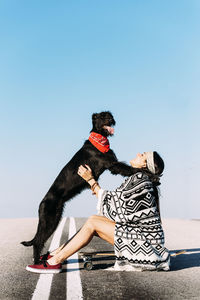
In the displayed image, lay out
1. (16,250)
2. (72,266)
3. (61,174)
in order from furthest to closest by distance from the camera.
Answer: (16,250), (61,174), (72,266)

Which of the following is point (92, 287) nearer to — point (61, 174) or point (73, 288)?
point (73, 288)

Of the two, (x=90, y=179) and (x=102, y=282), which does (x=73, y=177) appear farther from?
(x=102, y=282)

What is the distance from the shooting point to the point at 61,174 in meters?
4.02

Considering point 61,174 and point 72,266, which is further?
point 61,174

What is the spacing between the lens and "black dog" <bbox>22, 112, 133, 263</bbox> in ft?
12.4

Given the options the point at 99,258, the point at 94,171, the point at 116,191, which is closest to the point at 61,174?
the point at 94,171

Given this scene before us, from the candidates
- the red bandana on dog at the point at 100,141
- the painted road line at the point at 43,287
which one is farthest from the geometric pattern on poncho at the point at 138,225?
the red bandana on dog at the point at 100,141

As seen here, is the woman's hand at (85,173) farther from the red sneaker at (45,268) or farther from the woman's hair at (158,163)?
the red sneaker at (45,268)

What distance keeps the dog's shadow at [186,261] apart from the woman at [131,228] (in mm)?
514

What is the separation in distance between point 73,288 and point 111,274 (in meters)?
0.59

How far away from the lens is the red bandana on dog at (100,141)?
424 cm

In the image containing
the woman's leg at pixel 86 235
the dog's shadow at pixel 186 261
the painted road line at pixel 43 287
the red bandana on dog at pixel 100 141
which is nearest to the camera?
the painted road line at pixel 43 287

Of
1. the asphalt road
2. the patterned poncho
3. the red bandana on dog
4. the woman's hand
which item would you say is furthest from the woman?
the red bandana on dog

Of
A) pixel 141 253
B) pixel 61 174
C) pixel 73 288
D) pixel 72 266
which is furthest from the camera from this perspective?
pixel 61 174
